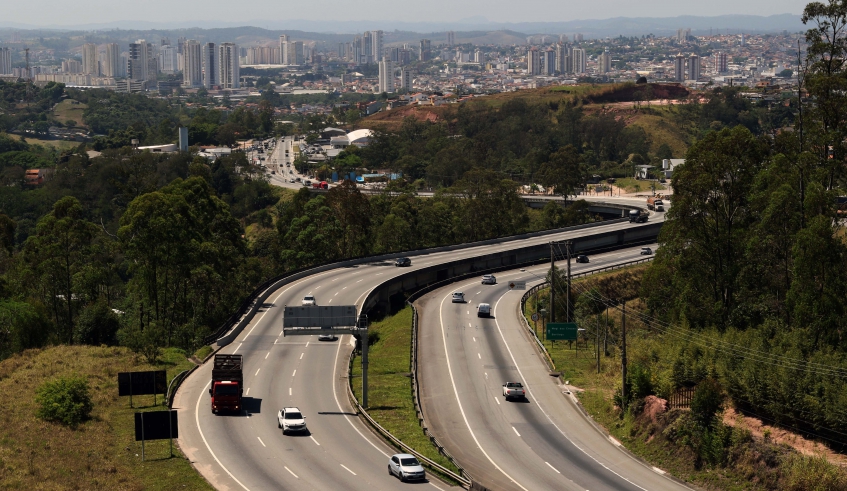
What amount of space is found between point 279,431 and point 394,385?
10050 mm

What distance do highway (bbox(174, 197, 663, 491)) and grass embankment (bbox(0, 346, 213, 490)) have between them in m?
1.40

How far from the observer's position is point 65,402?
3922 cm

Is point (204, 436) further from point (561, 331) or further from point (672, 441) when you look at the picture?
point (561, 331)

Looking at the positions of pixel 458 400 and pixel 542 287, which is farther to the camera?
pixel 542 287

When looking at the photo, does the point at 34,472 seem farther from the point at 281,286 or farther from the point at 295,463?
the point at 281,286

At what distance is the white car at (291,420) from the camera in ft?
126

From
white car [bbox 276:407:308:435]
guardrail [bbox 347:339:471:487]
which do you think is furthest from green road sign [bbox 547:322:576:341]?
white car [bbox 276:407:308:435]

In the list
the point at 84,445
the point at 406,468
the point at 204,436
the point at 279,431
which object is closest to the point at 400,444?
the point at 406,468

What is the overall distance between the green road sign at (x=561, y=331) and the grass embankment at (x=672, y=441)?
909 mm

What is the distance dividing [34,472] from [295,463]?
27.3ft

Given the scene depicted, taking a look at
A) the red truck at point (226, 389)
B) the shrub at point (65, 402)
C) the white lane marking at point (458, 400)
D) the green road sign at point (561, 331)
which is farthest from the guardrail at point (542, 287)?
the shrub at point (65, 402)

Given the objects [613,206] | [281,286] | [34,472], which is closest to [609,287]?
[281,286]

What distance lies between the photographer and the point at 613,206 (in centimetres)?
12606

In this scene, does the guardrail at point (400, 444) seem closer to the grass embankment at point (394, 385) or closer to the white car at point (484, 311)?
the grass embankment at point (394, 385)
